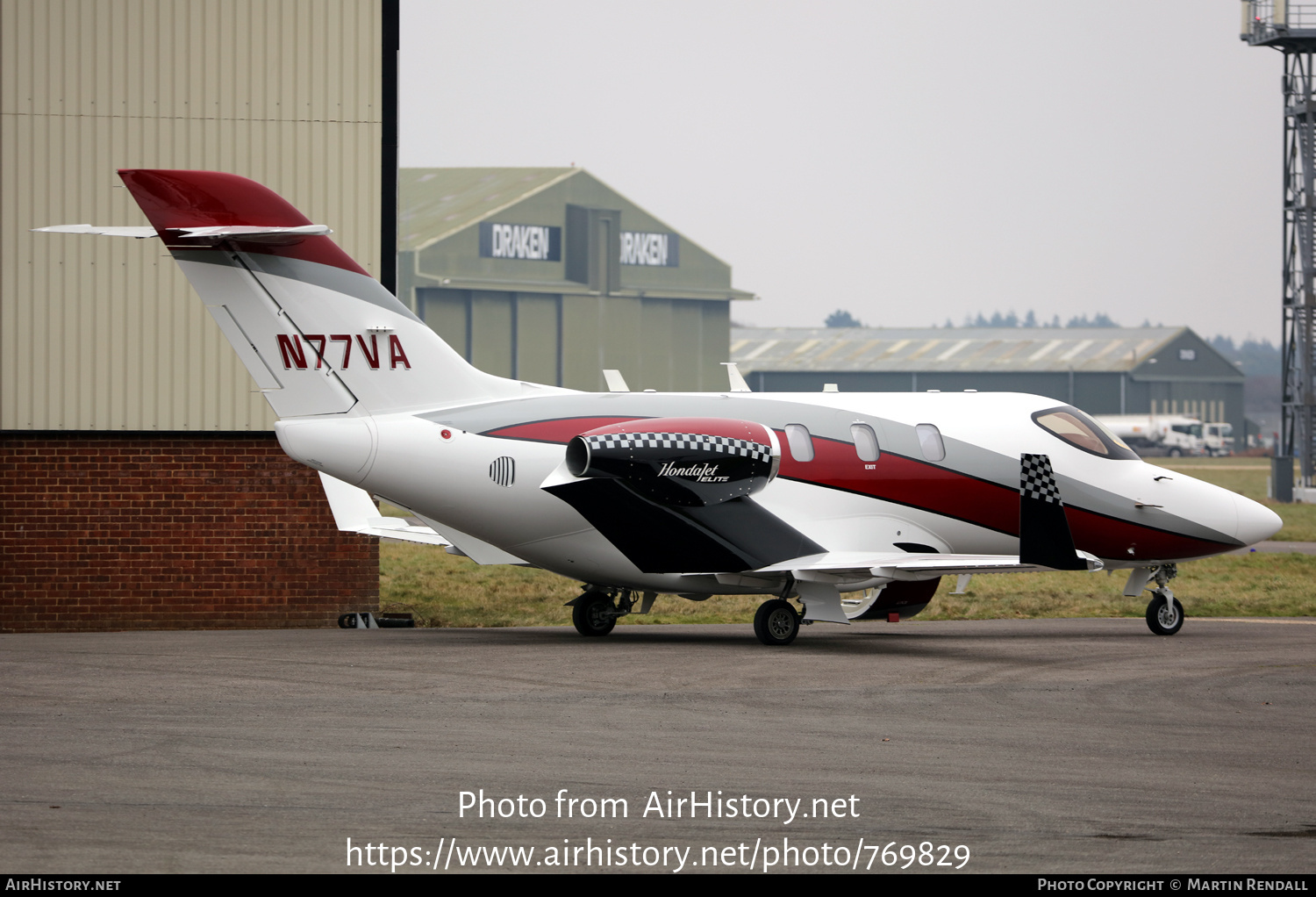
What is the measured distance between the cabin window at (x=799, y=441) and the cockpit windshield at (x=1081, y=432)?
3.28 metres

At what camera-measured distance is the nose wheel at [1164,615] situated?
66.6ft

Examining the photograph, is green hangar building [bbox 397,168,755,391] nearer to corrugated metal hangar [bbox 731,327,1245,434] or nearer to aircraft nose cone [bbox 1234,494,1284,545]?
corrugated metal hangar [bbox 731,327,1245,434]

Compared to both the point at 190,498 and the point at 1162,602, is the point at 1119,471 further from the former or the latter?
the point at 190,498

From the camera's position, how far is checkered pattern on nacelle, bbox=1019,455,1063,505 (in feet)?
56.5

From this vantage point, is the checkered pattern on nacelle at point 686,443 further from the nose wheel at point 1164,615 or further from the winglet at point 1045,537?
the nose wheel at point 1164,615

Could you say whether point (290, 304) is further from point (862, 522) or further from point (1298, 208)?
point (1298, 208)

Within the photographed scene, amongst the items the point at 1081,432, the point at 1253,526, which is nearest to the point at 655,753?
the point at 1081,432

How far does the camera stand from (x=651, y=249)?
98000mm

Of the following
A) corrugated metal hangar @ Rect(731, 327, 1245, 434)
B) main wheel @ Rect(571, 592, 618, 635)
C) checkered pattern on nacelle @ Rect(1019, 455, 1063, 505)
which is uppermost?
corrugated metal hangar @ Rect(731, 327, 1245, 434)

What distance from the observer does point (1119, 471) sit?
20594mm

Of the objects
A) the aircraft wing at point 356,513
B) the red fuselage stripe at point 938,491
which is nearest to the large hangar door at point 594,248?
the aircraft wing at point 356,513

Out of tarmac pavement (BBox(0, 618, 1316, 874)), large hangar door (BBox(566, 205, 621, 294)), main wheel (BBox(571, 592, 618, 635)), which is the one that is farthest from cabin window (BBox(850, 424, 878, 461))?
large hangar door (BBox(566, 205, 621, 294))

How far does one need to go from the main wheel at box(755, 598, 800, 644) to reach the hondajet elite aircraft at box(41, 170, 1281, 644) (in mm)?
23

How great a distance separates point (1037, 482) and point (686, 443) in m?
3.93
